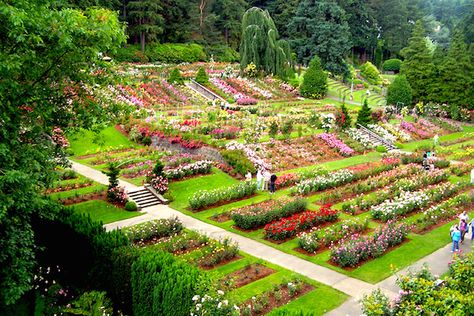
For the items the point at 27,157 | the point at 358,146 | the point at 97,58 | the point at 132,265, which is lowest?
the point at 358,146

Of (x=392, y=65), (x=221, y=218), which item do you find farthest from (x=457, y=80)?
(x=221, y=218)

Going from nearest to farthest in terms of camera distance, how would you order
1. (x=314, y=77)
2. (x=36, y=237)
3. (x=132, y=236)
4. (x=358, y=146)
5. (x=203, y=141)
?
(x=36, y=237) → (x=132, y=236) → (x=203, y=141) → (x=358, y=146) → (x=314, y=77)

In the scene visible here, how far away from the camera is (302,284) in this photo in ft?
54.1

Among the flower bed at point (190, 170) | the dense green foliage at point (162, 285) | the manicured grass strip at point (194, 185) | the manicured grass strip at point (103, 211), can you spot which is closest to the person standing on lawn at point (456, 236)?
the dense green foliage at point (162, 285)

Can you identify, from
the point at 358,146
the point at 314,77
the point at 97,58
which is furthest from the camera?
the point at 314,77

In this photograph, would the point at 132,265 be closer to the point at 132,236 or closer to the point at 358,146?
the point at 132,236

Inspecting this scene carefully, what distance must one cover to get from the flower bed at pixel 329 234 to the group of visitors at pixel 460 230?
359cm

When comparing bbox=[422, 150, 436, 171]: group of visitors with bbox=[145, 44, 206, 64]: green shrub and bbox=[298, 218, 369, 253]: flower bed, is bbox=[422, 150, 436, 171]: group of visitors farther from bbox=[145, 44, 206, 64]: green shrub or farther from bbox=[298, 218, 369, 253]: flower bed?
bbox=[145, 44, 206, 64]: green shrub

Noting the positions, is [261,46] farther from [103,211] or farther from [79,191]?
[103,211]

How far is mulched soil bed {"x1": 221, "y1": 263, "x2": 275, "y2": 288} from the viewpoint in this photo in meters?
16.8

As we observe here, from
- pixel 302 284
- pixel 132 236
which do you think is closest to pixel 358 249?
pixel 302 284

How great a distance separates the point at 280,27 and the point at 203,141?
56.3m

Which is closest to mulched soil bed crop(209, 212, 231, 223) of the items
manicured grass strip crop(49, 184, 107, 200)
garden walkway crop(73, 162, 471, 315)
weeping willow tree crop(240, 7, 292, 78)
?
garden walkway crop(73, 162, 471, 315)

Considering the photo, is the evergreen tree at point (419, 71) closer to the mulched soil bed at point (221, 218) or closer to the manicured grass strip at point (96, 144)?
the manicured grass strip at point (96, 144)
